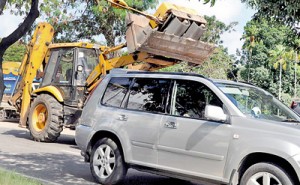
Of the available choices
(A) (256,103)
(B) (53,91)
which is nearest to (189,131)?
(A) (256,103)

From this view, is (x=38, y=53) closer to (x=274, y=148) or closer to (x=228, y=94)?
(x=228, y=94)

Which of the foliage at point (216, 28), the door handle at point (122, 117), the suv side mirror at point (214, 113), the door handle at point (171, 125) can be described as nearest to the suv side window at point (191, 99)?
the door handle at point (171, 125)

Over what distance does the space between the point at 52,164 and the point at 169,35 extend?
4065mm

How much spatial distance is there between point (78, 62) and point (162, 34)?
3856 millimetres

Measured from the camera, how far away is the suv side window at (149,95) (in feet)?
25.3

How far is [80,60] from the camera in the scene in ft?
47.6

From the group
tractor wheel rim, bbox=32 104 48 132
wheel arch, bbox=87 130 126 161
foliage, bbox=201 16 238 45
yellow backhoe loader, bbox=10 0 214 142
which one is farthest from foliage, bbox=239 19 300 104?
wheel arch, bbox=87 130 126 161

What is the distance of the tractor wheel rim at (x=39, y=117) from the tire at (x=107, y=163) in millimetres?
7097

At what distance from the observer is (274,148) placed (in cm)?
615

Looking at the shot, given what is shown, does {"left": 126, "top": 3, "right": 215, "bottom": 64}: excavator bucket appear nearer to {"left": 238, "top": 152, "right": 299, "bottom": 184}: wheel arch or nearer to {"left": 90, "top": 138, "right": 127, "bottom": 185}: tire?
{"left": 90, "top": 138, "right": 127, "bottom": 185}: tire

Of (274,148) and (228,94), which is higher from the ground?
(228,94)

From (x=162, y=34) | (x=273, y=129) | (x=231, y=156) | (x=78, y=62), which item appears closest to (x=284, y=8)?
(x=273, y=129)

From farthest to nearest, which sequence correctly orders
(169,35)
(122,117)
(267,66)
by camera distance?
1. (267,66)
2. (169,35)
3. (122,117)

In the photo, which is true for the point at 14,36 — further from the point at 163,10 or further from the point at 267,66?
the point at 267,66
